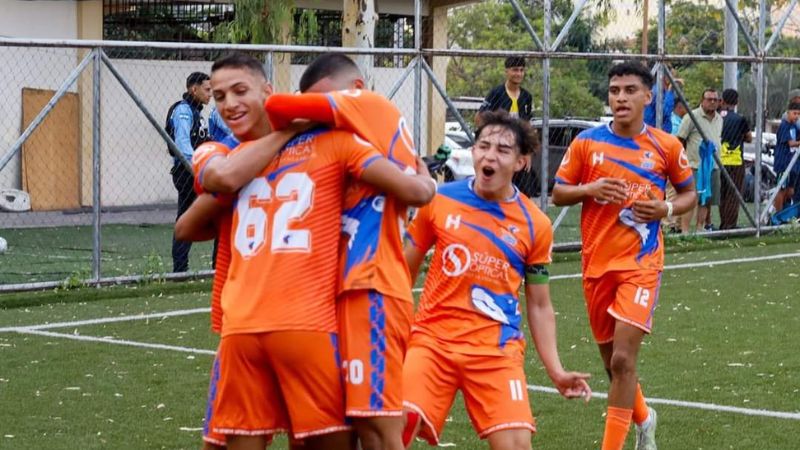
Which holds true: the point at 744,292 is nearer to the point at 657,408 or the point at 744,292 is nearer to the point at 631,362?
the point at 657,408

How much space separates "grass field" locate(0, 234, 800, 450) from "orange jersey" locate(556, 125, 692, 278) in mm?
1012

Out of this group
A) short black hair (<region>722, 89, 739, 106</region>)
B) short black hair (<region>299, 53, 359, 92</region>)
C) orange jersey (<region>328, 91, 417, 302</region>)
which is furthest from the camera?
short black hair (<region>722, 89, 739, 106</region>)

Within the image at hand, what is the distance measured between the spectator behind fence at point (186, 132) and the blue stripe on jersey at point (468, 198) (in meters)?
8.76

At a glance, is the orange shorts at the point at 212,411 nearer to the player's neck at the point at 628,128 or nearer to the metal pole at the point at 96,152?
the player's neck at the point at 628,128

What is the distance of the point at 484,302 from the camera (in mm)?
6281

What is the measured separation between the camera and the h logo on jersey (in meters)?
6.42

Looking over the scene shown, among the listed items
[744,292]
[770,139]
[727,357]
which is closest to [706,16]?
[770,139]

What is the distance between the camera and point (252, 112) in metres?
5.10

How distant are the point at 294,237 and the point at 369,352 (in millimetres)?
450

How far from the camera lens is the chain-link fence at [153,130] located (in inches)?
604

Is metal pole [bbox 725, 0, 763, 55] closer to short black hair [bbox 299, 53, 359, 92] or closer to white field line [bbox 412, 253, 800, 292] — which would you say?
white field line [bbox 412, 253, 800, 292]

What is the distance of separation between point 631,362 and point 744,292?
7.32m

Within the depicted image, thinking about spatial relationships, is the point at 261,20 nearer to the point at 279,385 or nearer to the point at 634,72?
the point at 634,72

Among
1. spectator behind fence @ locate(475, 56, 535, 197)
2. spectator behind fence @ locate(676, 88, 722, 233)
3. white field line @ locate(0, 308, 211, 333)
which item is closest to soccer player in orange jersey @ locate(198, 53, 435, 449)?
white field line @ locate(0, 308, 211, 333)
